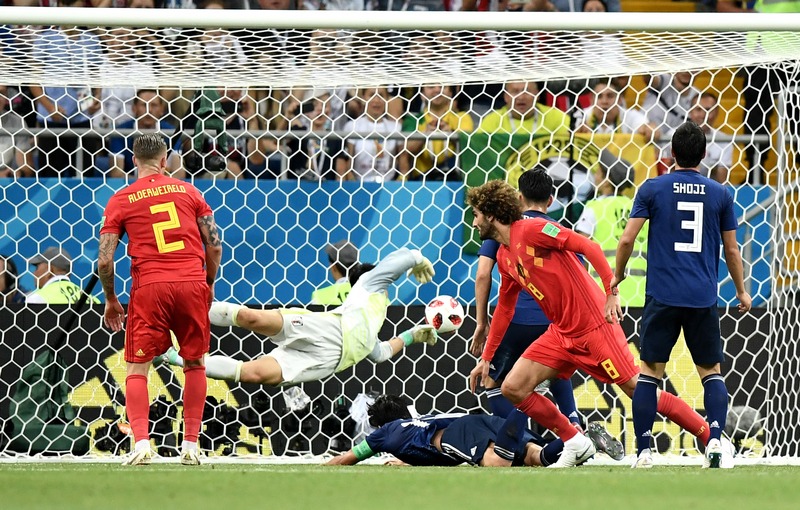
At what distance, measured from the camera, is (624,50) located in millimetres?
5438

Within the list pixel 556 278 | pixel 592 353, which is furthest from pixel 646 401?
pixel 556 278

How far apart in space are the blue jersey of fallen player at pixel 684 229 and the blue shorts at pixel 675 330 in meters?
0.04

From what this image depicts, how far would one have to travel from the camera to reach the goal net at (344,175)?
5375 millimetres

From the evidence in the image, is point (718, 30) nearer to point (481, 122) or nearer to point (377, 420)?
point (481, 122)

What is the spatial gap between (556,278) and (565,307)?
0.46 ft

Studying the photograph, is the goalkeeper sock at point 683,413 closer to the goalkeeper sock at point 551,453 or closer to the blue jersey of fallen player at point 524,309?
the goalkeeper sock at point 551,453

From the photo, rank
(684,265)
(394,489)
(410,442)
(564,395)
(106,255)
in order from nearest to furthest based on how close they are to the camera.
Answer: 1. (394,489)
2. (684,265)
3. (106,255)
4. (410,442)
5. (564,395)

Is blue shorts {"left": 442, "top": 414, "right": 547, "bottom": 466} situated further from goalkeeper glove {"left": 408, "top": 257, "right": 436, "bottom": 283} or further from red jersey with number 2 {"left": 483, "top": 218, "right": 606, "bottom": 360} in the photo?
goalkeeper glove {"left": 408, "top": 257, "right": 436, "bottom": 283}

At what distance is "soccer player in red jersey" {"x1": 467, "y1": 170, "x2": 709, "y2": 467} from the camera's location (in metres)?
4.32

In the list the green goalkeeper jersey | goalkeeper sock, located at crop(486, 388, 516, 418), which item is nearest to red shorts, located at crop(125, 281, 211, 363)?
the green goalkeeper jersey

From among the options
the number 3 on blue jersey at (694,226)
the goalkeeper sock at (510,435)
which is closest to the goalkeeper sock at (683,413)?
the goalkeeper sock at (510,435)

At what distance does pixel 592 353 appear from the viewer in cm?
432

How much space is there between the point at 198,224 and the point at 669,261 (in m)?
2.16

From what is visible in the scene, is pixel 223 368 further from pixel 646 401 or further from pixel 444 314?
pixel 646 401
